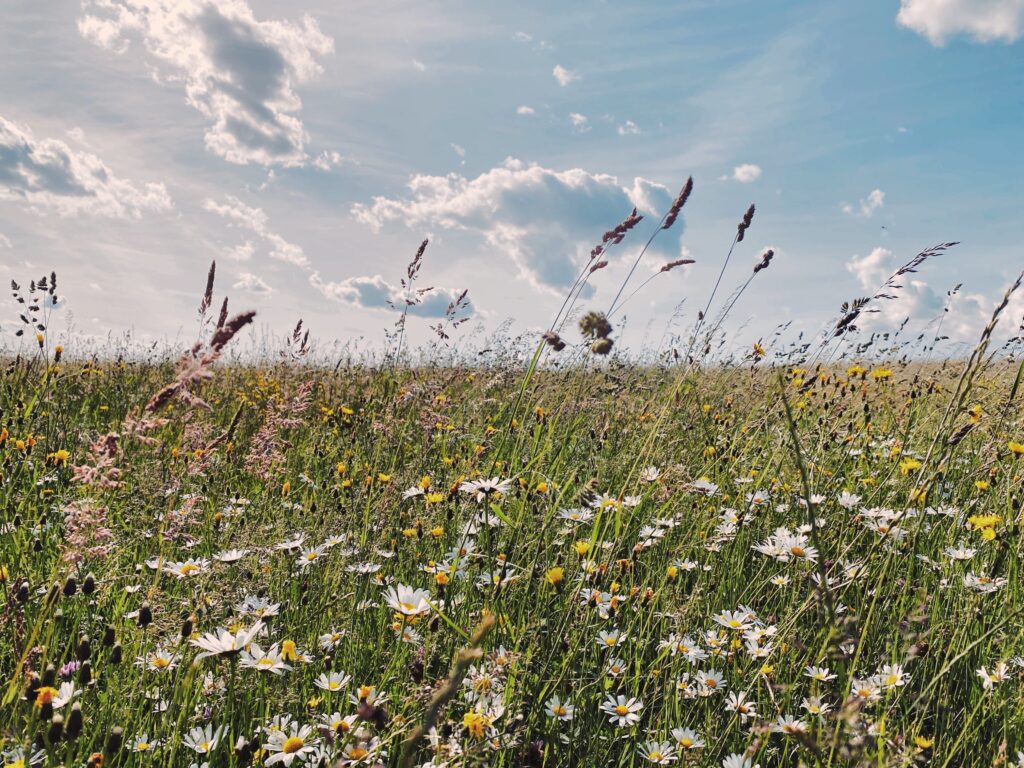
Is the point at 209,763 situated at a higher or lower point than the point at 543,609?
lower

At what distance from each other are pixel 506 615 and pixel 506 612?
11cm

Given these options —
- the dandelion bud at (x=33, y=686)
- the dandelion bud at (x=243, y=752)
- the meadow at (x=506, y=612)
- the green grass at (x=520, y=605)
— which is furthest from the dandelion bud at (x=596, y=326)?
the dandelion bud at (x=33, y=686)

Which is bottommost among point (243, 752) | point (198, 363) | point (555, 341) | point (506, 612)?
point (243, 752)

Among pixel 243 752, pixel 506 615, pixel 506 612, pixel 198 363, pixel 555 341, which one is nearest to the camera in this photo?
pixel 198 363

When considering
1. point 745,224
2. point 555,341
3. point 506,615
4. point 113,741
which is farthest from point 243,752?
point 745,224

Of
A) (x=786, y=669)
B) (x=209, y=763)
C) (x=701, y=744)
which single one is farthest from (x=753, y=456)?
(x=209, y=763)

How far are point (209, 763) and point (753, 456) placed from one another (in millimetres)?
2894

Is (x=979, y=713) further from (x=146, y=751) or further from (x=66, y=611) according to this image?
(x=66, y=611)

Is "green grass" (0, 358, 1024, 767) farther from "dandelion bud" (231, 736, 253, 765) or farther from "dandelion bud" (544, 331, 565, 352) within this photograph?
"dandelion bud" (544, 331, 565, 352)

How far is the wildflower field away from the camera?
132cm

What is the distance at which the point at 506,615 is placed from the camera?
1.75m

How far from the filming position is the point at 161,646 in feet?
5.10

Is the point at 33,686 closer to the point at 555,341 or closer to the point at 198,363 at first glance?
the point at 198,363

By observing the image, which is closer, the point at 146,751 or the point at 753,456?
the point at 146,751
